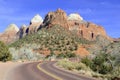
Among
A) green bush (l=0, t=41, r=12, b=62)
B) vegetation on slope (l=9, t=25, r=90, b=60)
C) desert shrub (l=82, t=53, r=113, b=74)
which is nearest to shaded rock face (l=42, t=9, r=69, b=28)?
vegetation on slope (l=9, t=25, r=90, b=60)

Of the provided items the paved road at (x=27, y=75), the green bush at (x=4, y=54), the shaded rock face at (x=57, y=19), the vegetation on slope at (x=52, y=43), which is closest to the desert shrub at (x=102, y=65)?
the green bush at (x=4, y=54)

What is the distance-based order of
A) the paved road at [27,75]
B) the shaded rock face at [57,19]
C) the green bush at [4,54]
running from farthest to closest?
the shaded rock face at [57,19], the green bush at [4,54], the paved road at [27,75]

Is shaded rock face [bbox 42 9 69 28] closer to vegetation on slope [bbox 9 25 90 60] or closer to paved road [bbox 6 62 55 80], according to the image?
vegetation on slope [bbox 9 25 90 60]

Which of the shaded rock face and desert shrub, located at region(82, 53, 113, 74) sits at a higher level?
the shaded rock face

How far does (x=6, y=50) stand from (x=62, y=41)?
8357 centimetres

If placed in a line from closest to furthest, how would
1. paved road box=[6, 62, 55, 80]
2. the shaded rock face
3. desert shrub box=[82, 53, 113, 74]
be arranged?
paved road box=[6, 62, 55, 80]
desert shrub box=[82, 53, 113, 74]
the shaded rock face

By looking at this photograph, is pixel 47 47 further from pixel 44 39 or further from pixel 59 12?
pixel 59 12

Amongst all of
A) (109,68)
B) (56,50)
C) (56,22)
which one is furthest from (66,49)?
(109,68)

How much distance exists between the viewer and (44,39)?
15100cm

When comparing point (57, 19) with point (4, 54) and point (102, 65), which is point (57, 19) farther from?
point (102, 65)

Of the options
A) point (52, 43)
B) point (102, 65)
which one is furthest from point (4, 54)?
point (52, 43)

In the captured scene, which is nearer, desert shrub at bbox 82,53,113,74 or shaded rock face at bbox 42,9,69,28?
desert shrub at bbox 82,53,113,74

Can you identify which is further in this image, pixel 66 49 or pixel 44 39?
pixel 44 39

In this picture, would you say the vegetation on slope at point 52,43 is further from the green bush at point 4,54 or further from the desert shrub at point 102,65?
the desert shrub at point 102,65
